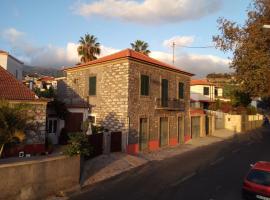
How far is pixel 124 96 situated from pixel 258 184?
14596 mm

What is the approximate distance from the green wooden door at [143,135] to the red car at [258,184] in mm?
13990

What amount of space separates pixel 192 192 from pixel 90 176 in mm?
5360

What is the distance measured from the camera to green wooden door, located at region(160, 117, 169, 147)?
27.8 m

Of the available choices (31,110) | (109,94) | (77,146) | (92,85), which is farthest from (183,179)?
(92,85)

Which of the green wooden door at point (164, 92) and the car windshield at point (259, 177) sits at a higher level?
the green wooden door at point (164, 92)

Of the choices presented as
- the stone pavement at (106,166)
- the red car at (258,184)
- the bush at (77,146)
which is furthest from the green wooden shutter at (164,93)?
the red car at (258,184)

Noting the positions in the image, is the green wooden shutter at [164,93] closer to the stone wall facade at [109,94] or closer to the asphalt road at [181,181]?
the stone wall facade at [109,94]

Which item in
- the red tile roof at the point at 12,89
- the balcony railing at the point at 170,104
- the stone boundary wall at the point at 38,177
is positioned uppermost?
the red tile roof at the point at 12,89

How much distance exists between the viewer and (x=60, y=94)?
3203 cm

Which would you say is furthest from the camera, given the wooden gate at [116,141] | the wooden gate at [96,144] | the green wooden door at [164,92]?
the green wooden door at [164,92]

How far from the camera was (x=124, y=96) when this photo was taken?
79.0 ft

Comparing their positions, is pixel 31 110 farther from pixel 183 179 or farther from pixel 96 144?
pixel 183 179

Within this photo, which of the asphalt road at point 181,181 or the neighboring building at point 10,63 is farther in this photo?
the neighboring building at point 10,63

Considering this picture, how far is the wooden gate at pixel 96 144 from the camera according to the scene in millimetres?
19609
